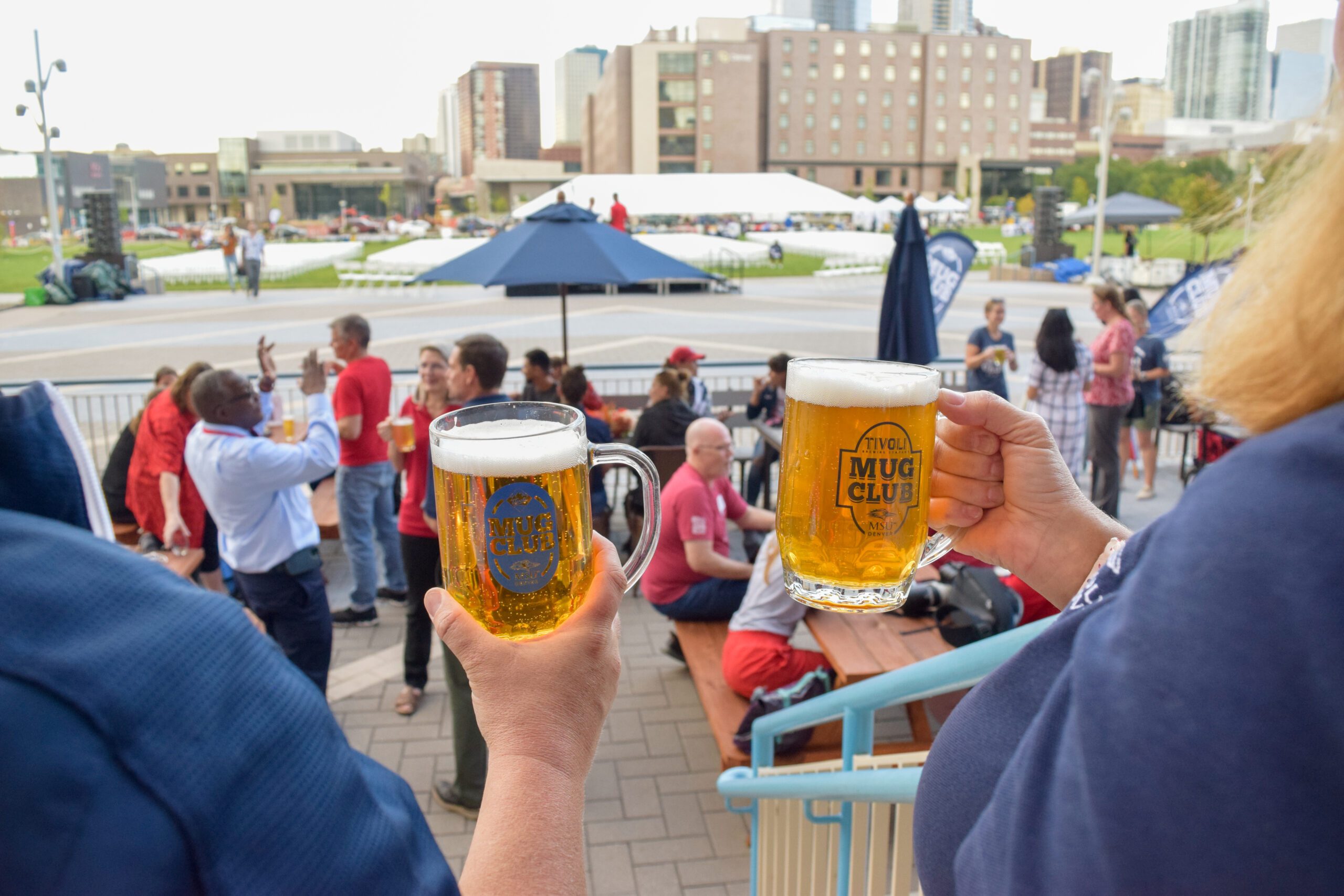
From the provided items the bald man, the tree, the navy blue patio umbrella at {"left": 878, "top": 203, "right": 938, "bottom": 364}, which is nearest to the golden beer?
the bald man

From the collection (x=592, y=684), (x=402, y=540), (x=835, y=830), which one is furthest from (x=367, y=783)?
(x=402, y=540)

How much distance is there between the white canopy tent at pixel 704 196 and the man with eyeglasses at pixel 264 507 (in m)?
11.6

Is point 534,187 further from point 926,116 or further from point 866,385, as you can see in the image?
point 866,385

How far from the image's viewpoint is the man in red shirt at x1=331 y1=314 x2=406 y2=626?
5.79m

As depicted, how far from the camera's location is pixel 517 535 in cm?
108

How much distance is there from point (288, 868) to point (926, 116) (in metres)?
106

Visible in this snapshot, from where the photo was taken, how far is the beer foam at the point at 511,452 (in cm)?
108

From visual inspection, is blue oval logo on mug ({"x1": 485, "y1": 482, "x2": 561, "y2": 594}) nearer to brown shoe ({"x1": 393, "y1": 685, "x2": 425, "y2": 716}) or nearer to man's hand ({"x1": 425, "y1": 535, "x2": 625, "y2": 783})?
man's hand ({"x1": 425, "y1": 535, "x2": 625, "y2": 783})

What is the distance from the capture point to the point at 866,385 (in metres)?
1.17

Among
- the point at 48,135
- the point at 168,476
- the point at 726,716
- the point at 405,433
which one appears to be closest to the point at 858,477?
the point at 726,716

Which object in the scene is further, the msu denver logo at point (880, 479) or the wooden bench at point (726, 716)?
the wooden bench at point (726, 716)

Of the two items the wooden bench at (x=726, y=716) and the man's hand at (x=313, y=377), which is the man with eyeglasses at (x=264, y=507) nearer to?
the man's hand at (x=313, y=377)

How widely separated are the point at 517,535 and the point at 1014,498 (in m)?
0.72

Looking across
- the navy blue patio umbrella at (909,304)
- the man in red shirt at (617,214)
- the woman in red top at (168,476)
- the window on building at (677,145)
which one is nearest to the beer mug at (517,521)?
the woman in red top at (168,476)
